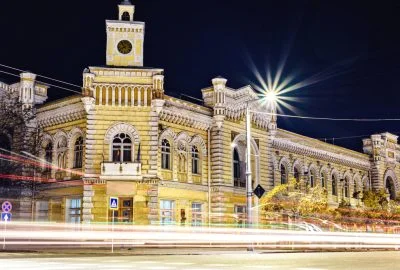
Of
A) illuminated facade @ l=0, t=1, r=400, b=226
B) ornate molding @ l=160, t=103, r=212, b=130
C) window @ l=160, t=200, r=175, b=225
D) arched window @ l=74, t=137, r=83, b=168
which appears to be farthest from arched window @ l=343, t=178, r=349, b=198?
arched window @ l=74, t=137, r=83, b=168

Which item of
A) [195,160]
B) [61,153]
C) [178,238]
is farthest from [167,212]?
[61,153]

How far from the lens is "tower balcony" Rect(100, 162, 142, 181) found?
1483 inches

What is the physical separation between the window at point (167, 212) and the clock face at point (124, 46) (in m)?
11.4

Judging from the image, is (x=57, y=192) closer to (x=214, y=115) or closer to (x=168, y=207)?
(x=168, y=207)

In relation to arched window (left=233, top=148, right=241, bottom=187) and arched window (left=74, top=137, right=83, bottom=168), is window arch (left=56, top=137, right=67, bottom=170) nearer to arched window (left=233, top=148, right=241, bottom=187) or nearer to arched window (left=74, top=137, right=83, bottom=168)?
arched window (left=74, top=137, right=83, bottom=168)

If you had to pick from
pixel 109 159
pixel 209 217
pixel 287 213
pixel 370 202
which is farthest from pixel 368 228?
pixel 109 159

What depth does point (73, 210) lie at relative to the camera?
4028 centimetres

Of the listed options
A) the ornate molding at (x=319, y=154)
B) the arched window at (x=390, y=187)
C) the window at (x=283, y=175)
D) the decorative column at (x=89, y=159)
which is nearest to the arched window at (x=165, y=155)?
the decorative column at (x=89, y=159)

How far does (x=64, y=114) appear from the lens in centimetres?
4178

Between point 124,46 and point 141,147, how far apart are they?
8.23m

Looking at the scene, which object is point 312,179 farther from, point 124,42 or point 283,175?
point 124,42

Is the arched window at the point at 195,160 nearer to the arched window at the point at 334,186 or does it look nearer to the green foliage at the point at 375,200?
the arched window at the point at 334,186

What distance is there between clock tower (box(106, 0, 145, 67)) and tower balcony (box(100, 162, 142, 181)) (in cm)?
804

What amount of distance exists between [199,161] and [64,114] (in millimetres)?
10952
